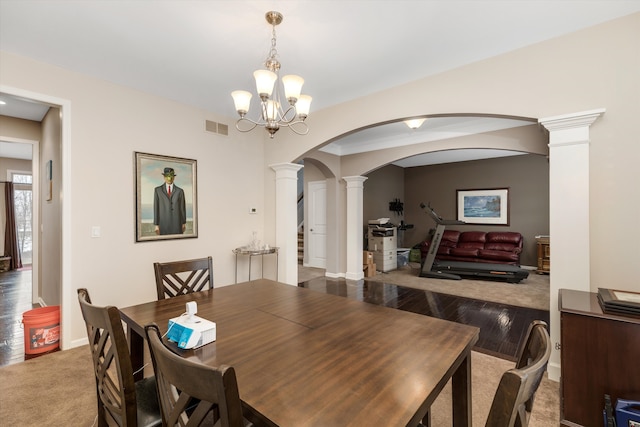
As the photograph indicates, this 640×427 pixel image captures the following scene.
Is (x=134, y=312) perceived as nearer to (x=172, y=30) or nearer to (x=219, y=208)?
(x=172, y=30)

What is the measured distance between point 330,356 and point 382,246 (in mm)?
5579

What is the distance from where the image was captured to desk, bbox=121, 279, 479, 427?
34.9 inches

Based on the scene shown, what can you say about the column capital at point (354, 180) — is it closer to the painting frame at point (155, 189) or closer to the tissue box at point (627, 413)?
the painting frame at point (155, 189)

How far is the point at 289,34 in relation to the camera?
87.5 inches

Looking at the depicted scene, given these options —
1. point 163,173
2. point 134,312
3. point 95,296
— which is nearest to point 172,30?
point 163,173

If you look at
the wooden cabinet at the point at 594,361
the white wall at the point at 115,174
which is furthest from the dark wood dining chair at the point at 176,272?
the wooden cabinet at the point at 594,361

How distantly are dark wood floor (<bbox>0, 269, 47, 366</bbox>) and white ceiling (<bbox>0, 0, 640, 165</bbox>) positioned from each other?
2.75 meters

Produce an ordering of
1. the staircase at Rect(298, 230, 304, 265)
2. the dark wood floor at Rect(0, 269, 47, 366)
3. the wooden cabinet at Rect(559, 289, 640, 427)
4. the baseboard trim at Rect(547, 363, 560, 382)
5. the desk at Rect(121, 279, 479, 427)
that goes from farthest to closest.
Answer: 1. the staircase at Rect(298, 230, 304, 265)
2. the dark wood floor at Rect(0, 269, 47, 366)
3. the baseboard trim at Rect(547, 363, 560, 382)
4. the wooden cabinet at Rect(559, 289, 640, 427)
5. the desk at Rect(121, 279, 479, 427)

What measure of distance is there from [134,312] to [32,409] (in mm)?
1146

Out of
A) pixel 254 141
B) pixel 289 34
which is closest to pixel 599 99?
pixel 289 34

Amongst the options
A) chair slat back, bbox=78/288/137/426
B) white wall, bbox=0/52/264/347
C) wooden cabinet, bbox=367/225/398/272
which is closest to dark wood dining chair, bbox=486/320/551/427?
chair slat back, bbox=78/288/137/426

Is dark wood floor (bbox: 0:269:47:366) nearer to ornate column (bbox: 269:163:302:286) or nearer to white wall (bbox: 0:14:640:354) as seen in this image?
white wall (bbox: 0:14:640:354)

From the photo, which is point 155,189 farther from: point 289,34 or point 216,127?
point 289,34

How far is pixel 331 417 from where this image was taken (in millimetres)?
835
